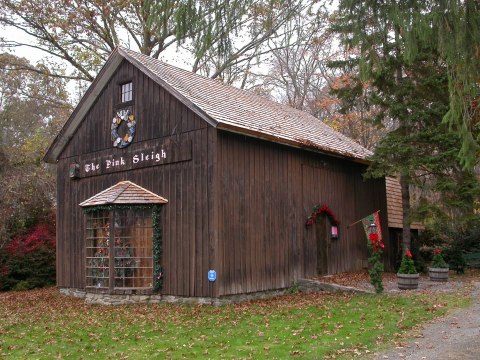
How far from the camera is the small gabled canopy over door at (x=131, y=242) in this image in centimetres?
1389

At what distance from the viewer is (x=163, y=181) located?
1421cm

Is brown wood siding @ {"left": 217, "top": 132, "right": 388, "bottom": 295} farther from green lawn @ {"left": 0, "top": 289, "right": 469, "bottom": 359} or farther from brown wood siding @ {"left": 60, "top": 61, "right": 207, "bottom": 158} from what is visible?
brown wood siding @ {"left": 60, "top": 61, "right": 207, "bottom": 158}

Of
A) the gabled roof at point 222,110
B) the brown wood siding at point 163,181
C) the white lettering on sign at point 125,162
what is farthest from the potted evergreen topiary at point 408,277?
the white lettering on sign at point 125,162

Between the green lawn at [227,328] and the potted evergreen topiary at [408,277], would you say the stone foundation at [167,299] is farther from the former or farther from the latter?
the potted evergreen topiary at [408,277]

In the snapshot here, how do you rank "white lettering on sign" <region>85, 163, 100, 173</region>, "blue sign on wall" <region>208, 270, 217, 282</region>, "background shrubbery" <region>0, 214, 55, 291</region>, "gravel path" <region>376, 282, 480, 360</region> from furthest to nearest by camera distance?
"background shrubbery" <region>0, 214, 55, 291</region>, "white lettering on sign" <region>85, 163, 100, 173</region>, "blue sign on wall" <region>208, 270, 217, 282</region>, "gravel path" <region>376, 282, 480, 360</region>

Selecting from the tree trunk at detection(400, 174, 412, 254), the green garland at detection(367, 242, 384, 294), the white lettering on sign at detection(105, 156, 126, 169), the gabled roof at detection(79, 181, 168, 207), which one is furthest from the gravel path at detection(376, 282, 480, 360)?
the white lettering on sign at detection(105, 156, 126, 169)

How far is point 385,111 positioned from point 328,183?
3.77 meters

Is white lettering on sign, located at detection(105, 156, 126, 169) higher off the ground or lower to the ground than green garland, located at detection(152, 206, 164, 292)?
higher

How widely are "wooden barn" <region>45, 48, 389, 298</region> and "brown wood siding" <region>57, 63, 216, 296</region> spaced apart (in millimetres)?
36

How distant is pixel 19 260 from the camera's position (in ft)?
64.7

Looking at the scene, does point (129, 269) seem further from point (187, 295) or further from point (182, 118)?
point (182, 118)

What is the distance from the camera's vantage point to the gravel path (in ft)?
24.5

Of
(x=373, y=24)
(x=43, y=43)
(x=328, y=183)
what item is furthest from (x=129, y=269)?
(x=43, y=43)

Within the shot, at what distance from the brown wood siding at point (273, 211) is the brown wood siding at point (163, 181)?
0.53 metres
